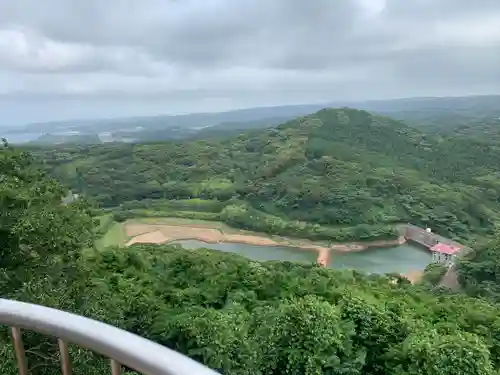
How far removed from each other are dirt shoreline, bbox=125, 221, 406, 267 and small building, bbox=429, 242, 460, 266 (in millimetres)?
3567

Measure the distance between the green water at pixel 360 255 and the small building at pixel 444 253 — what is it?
93 centimetres

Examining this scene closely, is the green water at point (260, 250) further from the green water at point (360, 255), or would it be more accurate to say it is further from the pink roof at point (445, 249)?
the pink roof at point (445, 249)

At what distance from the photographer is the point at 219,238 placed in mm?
29109

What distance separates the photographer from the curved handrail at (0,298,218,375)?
76 centimetres

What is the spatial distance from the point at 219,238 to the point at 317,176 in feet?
34.5

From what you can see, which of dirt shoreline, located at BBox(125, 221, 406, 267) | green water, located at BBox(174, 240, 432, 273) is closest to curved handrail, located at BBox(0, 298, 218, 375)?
green water, located at BBox(174, 240, 432, 273)

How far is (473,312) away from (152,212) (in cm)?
2511

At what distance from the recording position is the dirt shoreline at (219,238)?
26.7 m

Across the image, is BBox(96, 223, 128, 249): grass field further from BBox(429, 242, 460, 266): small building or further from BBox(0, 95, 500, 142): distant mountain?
BBox(0, 95, 500, 142): distant mountain

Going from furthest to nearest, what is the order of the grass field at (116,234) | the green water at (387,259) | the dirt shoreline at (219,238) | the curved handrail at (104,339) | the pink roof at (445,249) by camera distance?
the dirt shoreline at (219,238)
the grass field at (116,234)
the green water at (387,259)
the pink roof at (445,249)
the curved handrail at (104,339)

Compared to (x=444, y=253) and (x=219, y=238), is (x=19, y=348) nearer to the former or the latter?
(x=444, y=253)

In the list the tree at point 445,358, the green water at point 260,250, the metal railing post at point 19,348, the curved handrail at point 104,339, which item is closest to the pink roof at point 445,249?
the green water at point 260,250

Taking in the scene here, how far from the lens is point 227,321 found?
701 cm

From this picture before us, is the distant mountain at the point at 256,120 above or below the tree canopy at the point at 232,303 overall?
below
